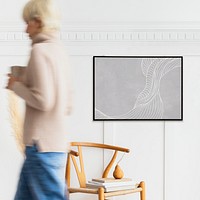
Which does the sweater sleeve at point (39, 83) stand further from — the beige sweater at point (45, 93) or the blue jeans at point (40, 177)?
the blue jeans at point (40, 177)

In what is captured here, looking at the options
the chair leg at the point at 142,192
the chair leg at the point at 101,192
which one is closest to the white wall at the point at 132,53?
the chair leg at the point at 142,192

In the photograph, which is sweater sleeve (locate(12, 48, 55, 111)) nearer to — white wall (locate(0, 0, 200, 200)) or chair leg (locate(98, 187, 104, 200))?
chair leg (locate(98, 187, 104, 200))

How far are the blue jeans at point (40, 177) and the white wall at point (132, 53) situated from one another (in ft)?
6.38

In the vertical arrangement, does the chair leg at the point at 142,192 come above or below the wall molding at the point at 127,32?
below

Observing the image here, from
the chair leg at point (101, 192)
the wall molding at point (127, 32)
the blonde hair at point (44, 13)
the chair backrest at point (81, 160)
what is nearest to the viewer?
the blonde hair at point (44, 13)

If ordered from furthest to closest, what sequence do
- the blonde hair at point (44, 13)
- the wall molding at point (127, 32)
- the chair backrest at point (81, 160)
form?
the wall molding at point (127, 32), the chair backrest at point (81, 160), the blonde hair at point (44, 13)

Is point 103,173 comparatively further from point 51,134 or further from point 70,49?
point 51,134

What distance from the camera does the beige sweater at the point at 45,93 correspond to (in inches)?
94.5

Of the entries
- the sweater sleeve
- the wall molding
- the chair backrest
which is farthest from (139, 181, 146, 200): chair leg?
the sweater sleeve

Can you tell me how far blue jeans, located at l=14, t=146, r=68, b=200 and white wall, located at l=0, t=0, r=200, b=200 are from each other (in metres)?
1.94

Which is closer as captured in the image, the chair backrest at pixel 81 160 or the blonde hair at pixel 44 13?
the blonde hair at pixel 44 13

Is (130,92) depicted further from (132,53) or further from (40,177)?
(40,177)

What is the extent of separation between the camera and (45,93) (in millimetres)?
2404

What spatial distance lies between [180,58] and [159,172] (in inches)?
34.7
